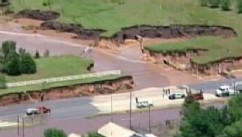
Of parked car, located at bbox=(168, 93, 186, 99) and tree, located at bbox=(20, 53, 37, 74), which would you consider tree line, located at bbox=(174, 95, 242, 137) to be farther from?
tree, located at bbox=(20, 53, 37, 74)

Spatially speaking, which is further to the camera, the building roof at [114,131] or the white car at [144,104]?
the white car at [144,104]

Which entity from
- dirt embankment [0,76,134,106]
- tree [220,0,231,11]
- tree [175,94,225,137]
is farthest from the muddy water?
tree [175,94,225,137]

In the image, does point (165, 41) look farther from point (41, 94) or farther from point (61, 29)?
point (41, 94)

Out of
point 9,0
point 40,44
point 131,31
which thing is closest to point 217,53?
point 131,31

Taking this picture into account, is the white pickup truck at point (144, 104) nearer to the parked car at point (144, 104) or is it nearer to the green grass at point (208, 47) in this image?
the parked car at point (144, 104)

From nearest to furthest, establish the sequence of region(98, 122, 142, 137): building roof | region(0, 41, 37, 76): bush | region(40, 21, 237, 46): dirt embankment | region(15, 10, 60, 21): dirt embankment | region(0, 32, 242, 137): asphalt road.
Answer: region(98, 122, 142, 137): building roof < region(0, 32, 242, 137): asphalt road < region(0, 41, 37, 76): bush < region(40, 21, 237, 46): dirt embankment < region(15, 10, 60, 21): dirt embankment

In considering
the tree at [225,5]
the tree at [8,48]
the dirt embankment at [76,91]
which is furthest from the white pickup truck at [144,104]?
the tree at [225,5]
